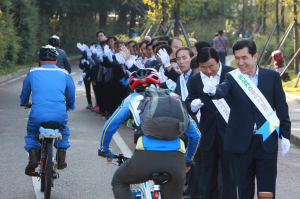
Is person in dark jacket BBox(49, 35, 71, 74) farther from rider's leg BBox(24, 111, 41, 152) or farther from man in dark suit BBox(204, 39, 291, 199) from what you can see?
man in dark suit BBox(204, 39, 291, 199)

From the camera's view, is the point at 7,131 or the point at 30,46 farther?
the point at 30,46

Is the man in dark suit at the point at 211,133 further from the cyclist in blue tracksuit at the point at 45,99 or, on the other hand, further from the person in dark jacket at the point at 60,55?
the person in dark jacket at the point at 60,55

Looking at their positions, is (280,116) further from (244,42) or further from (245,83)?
(244,42)

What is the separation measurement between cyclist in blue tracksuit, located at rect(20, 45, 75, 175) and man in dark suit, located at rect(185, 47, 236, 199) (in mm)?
1609

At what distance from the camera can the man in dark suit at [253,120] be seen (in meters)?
4.08

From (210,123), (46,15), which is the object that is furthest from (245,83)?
(46,15)

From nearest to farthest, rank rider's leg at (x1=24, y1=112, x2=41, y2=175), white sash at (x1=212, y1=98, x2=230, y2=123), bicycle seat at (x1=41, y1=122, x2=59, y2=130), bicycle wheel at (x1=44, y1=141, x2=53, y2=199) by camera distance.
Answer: white sash at (x1=212, y1=98, x2=230, y2=123) < bicycle wheel at (x1=44, y1=141, x2=53, y2=199) < bicycle seat at (x1=41, y1=122, x2=59, y2=130) < rider's leg at (x1=24, y1=112, x2=41, y2=175)

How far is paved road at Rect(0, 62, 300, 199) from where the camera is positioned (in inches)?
226

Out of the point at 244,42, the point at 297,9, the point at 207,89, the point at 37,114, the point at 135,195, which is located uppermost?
the point at 297,9

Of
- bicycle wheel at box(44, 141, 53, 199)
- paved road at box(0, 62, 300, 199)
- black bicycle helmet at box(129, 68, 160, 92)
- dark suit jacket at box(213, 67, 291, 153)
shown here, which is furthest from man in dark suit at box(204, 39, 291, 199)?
bicycle wheel at box(44, 141, 53, 199)

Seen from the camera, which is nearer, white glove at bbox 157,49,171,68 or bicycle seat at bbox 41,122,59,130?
Answer: bicycle seat at bbox 41,122,59,130

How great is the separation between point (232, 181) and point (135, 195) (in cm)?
160

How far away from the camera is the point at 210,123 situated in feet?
15.8

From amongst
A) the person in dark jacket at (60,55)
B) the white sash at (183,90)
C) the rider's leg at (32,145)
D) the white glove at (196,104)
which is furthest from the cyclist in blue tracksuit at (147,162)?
the person in dark jacket at (60,55)
